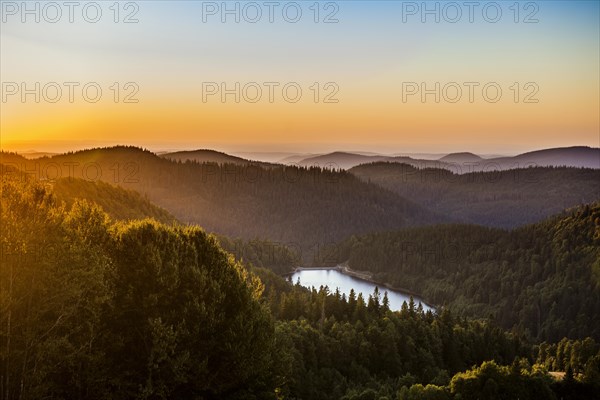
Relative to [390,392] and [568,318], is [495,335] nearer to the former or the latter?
[390,392]

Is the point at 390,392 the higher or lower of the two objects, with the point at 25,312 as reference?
lower

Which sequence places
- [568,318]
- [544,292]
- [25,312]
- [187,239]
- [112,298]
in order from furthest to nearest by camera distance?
[544,292], [568,318], [187,239], [112,298], [25,312]

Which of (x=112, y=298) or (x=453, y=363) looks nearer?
(x=112, y=298)

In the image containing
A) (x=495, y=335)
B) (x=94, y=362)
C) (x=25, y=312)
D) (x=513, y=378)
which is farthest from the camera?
(x=495, y=335)

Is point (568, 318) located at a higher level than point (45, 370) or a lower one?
lower

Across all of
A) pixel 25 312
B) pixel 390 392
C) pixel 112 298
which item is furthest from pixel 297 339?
pixel 25 312

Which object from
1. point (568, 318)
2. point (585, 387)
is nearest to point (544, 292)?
point (568, 318)

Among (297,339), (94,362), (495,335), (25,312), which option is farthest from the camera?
(495,335)

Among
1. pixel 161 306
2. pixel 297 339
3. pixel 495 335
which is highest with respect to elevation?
pixel 161 306

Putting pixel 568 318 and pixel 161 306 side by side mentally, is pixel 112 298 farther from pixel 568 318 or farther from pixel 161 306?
pixel 568 318
